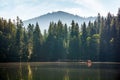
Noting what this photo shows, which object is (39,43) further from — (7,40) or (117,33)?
(117,33)

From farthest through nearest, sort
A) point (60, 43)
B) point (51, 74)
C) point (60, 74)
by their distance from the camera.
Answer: point (60, 43) → point (60, 74) → point (51, 74)

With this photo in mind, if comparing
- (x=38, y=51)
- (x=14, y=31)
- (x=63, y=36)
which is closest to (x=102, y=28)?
(x=63, y=36)

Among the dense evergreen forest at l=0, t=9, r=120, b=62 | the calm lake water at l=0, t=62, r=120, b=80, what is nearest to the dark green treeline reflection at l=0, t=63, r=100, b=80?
the calm lake water at l=0, t=62, r=120, b=80

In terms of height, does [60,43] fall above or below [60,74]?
above

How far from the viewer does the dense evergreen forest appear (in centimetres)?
13300

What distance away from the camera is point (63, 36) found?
153625 millimetres

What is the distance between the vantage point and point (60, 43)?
482ft

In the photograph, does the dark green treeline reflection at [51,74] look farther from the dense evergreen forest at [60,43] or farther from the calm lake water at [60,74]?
the dense evergreen forest at [60,43]

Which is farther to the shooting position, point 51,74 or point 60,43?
point 60,43

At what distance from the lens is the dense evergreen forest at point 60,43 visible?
436 feet

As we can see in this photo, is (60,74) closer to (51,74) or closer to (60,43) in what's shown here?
(51,74)

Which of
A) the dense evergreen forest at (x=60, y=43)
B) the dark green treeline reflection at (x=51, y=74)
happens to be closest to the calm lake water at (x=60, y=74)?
the dark green treeline reflection at (x=51, y=74)

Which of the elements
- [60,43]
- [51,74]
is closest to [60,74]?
[51,74]

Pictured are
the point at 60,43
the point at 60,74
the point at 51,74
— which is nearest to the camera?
the point at 51,74
